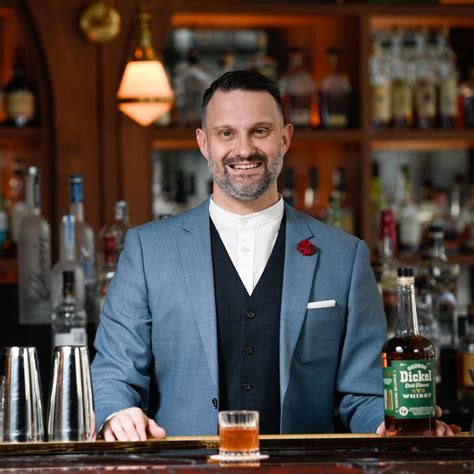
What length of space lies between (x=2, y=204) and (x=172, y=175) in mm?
687

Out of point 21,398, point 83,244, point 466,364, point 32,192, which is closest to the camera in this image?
point 21,398

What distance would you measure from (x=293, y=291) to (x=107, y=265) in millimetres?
1104

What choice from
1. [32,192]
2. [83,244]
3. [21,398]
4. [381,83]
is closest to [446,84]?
[381,83]

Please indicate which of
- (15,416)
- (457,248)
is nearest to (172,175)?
(457,248)

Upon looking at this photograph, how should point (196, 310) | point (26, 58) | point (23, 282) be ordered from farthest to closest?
point (26, 58) → point (23, 282) → point (196, 310)

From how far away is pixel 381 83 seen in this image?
4492 mm

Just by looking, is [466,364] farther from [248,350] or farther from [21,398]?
[21,398]

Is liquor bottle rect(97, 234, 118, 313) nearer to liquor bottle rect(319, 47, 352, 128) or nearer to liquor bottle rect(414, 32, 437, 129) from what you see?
liquor bottle rect(319, 47, 352, 128)

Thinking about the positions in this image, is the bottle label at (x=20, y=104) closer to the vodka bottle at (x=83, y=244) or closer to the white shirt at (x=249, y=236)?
the vodka bottle at (x=83, y=244)

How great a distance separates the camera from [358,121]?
14.5 feet

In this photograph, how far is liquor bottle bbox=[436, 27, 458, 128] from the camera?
14.9ft

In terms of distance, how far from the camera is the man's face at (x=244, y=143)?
2.04m

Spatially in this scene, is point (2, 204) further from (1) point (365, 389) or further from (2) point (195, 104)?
(1) point (365, 389)

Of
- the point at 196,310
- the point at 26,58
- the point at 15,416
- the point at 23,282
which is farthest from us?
the point at 26,58
